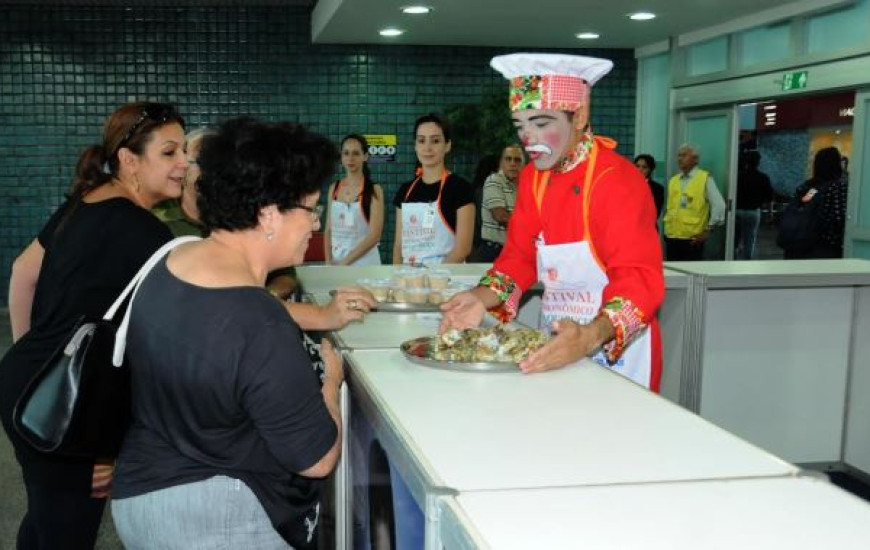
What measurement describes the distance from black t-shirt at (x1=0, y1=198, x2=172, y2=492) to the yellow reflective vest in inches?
266

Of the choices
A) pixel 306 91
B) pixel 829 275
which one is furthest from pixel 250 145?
pixel 306 91

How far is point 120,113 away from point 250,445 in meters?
1.25

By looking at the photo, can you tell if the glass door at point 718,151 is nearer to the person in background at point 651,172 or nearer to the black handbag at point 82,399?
the person in background at point 651,172

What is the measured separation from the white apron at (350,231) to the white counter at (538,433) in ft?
11.0

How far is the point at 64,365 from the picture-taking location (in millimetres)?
1619

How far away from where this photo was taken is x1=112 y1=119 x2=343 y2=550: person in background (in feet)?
4.52

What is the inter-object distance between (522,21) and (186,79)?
3.65 m

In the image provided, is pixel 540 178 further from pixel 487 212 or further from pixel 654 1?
pixel 654 1

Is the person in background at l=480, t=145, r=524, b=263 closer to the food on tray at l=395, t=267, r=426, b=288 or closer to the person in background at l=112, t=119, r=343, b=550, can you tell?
the food on tray at l=395, t=267, r=426, b=288

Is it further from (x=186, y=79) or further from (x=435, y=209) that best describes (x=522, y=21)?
(x=435, y=209)

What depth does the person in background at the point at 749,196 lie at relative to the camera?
27.3 feet

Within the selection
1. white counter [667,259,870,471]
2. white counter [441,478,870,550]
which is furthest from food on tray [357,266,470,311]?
white counter [441,478,870,550]

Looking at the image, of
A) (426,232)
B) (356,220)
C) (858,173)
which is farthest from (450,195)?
(858,173)

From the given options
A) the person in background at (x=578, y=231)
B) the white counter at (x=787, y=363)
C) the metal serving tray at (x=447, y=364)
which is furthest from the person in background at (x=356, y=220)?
the metal serving tray at (x=447, y=364)
